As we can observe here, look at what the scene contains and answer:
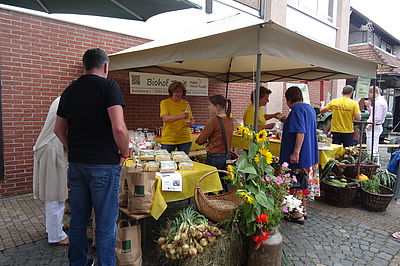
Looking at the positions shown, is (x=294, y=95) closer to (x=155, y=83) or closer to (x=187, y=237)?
(x=187, y=237)

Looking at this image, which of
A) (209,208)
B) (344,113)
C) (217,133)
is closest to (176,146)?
(217,133)

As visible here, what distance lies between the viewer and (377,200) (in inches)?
175

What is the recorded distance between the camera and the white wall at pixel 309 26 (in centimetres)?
942

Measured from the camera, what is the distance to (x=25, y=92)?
4.63 m

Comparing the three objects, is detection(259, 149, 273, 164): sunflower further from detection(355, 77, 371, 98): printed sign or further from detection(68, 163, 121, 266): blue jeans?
detection(355, 77, 371, 98): printed sign

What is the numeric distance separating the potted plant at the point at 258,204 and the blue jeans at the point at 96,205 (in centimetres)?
A: 104

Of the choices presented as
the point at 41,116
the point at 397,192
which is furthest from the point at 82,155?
the point at 397,192

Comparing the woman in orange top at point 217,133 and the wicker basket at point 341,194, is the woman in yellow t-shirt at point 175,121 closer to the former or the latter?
the woman in orange top at point 217,133

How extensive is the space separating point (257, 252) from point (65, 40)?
4.66 meters

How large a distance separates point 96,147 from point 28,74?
342 cm

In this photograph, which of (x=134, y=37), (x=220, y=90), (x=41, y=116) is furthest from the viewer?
(x=220, y=90)

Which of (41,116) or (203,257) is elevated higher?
(41,116)

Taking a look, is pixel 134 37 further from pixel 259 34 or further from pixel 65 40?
pixel 259 34

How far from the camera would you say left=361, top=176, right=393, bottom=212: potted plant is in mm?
4430
